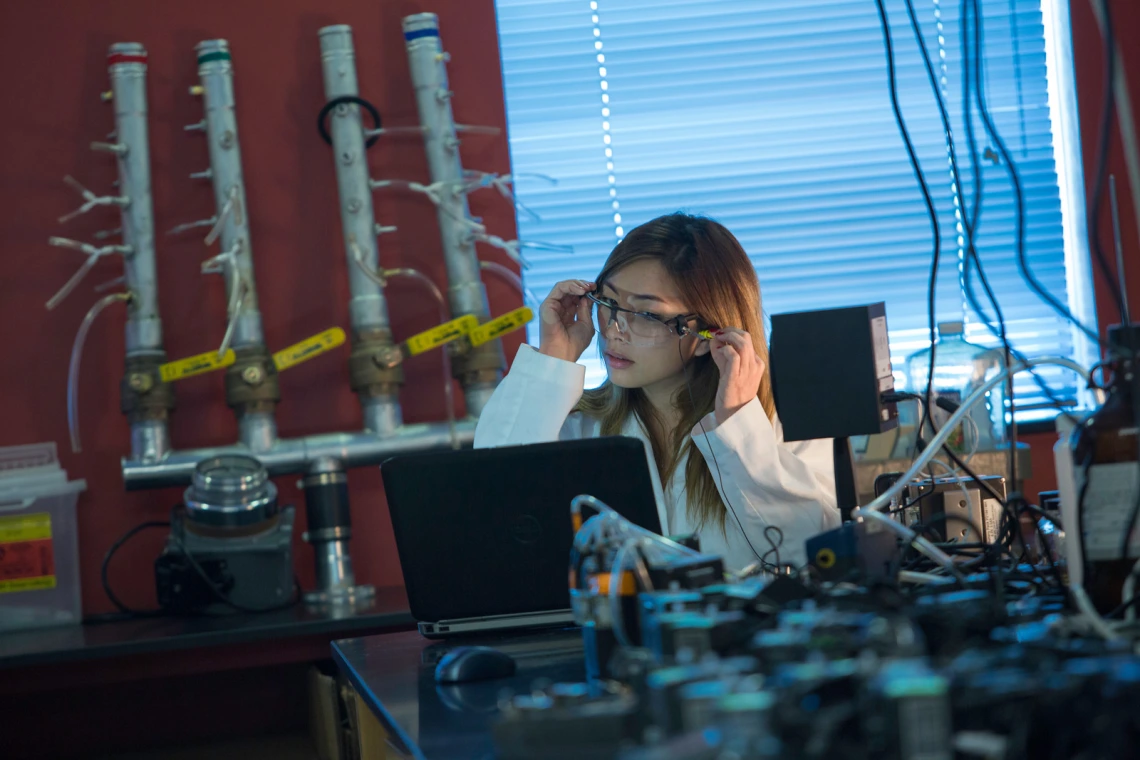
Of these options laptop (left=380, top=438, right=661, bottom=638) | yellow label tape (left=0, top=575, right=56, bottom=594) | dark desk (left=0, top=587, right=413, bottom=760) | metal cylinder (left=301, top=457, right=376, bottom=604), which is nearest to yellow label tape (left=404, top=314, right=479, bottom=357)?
metal cylinder (left=301, top=457, right=376, bottom=604)

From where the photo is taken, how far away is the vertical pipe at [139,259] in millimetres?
2461

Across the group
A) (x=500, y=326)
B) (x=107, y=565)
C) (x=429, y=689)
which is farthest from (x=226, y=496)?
(x=429, y=689)

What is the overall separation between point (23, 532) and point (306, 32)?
4.24ft

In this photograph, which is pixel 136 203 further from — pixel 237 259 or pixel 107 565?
pixel 107 565

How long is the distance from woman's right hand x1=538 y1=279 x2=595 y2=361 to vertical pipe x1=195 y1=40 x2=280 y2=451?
73 cm

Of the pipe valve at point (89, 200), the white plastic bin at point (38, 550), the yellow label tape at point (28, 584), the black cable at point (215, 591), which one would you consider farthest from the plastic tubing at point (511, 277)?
the yellow label tape at point (28, 584)

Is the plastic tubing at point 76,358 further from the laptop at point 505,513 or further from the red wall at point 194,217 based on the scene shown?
the laptop at point 505,513

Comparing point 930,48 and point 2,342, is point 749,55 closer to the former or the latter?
point 930,48

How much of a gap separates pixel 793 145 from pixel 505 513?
191 centimetres

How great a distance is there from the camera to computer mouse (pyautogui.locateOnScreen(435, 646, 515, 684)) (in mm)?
1114

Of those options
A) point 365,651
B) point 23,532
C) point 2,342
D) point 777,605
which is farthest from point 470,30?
point 777,605

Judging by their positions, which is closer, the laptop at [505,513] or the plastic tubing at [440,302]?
the laptop at [505,513]

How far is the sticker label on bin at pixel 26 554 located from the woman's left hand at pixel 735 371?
4.91 feet

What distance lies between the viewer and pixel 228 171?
2.51 meters
